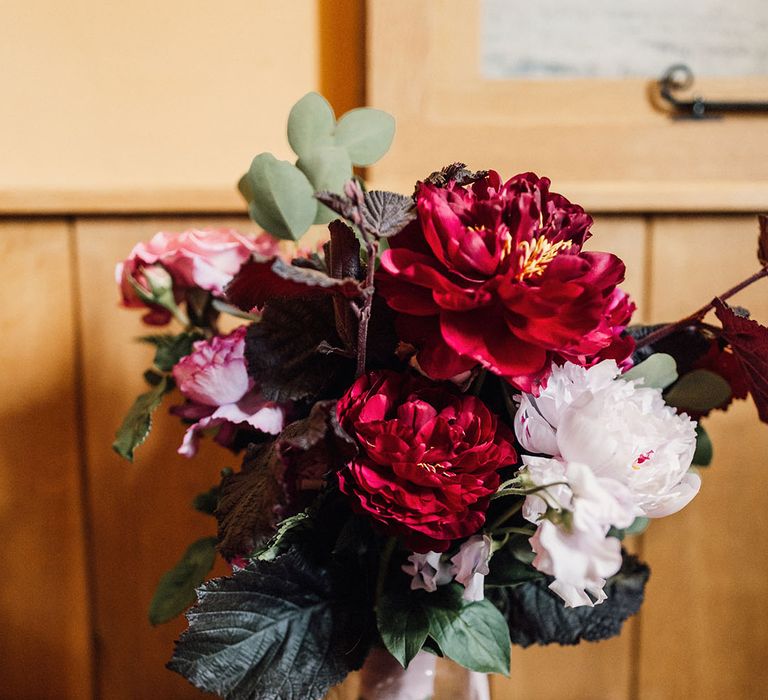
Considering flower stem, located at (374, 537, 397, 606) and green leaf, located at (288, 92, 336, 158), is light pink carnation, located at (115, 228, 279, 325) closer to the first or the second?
green leaf, located at (288, 92, 336, 158)

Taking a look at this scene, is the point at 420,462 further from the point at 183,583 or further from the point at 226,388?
the point at 183,583

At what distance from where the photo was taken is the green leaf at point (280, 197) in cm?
47

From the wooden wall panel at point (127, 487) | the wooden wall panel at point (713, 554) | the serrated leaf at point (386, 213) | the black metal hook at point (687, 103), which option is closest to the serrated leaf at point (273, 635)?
the serrated leaf at point (386, 213)

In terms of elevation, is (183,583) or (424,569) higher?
(424,569)

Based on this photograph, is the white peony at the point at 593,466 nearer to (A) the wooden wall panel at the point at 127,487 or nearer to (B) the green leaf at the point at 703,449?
(B) the green leaf at the point at 703,449

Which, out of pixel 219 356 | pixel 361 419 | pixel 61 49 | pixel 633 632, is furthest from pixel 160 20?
pixel 633 632

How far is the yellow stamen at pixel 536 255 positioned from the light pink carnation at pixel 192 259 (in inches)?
10.1

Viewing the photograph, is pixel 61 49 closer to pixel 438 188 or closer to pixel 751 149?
pixel 438 188

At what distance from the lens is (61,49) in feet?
2.27

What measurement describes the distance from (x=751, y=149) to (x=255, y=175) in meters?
0.54

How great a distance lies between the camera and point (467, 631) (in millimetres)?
433

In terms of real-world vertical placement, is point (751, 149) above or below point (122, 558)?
above

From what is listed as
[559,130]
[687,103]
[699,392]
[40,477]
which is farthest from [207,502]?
[687,103]

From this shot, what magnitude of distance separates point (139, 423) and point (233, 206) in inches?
10.9
